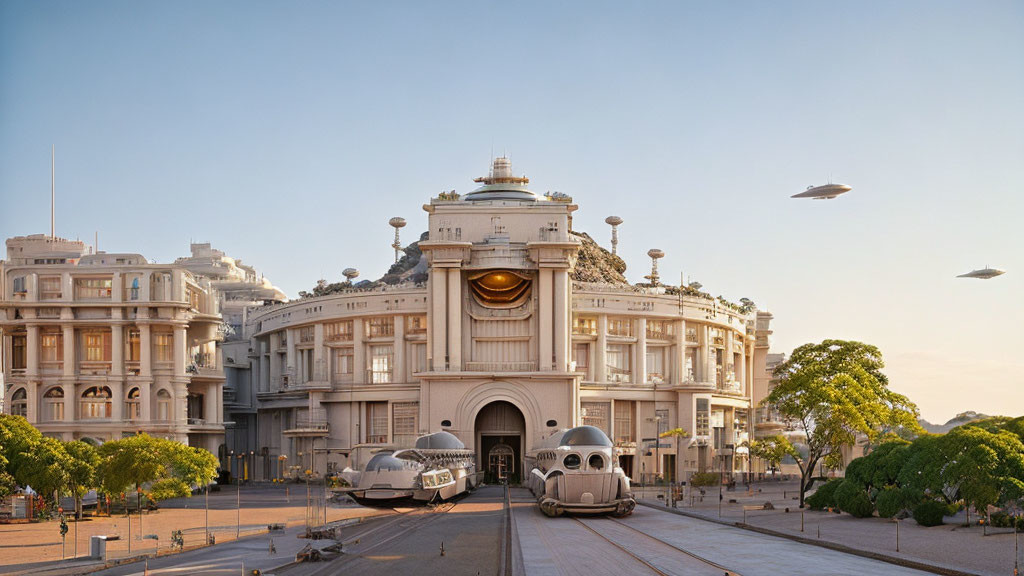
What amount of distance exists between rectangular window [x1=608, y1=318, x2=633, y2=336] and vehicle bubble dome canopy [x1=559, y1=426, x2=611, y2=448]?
2072 inches

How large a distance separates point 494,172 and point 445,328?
86.7 ft

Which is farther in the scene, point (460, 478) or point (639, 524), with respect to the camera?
point (460, 478)

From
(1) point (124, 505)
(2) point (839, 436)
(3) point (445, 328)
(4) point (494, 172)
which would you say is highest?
(4) point (494, 172)

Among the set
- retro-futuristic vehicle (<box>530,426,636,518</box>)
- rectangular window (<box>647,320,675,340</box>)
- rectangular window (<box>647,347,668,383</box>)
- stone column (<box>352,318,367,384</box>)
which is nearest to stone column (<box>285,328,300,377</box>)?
stone column (<box>352,318,367,384</box>)

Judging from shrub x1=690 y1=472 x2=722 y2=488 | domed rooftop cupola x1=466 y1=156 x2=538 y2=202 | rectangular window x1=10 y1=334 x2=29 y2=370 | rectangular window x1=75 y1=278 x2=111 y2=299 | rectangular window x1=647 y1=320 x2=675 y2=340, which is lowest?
shrub x1=690 y1=472 x2=722 y2=488

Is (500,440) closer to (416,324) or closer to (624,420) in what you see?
(624,420)

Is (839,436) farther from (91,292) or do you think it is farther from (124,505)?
(91,292)

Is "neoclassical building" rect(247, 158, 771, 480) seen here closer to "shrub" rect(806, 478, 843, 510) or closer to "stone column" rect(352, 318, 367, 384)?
"stone column" rect(352, 318, 367, 384)

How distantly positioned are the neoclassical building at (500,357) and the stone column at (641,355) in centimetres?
16

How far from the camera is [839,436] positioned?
61.8 meters

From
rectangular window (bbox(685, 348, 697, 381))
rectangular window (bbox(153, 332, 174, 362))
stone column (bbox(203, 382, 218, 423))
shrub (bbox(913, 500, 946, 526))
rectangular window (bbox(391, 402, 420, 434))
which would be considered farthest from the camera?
rectangular window (bbox(685, 348, 697, 381))

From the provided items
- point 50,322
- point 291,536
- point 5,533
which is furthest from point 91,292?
point 291,536

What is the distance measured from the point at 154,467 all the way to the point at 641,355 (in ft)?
195

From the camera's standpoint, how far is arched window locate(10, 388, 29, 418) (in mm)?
92125
